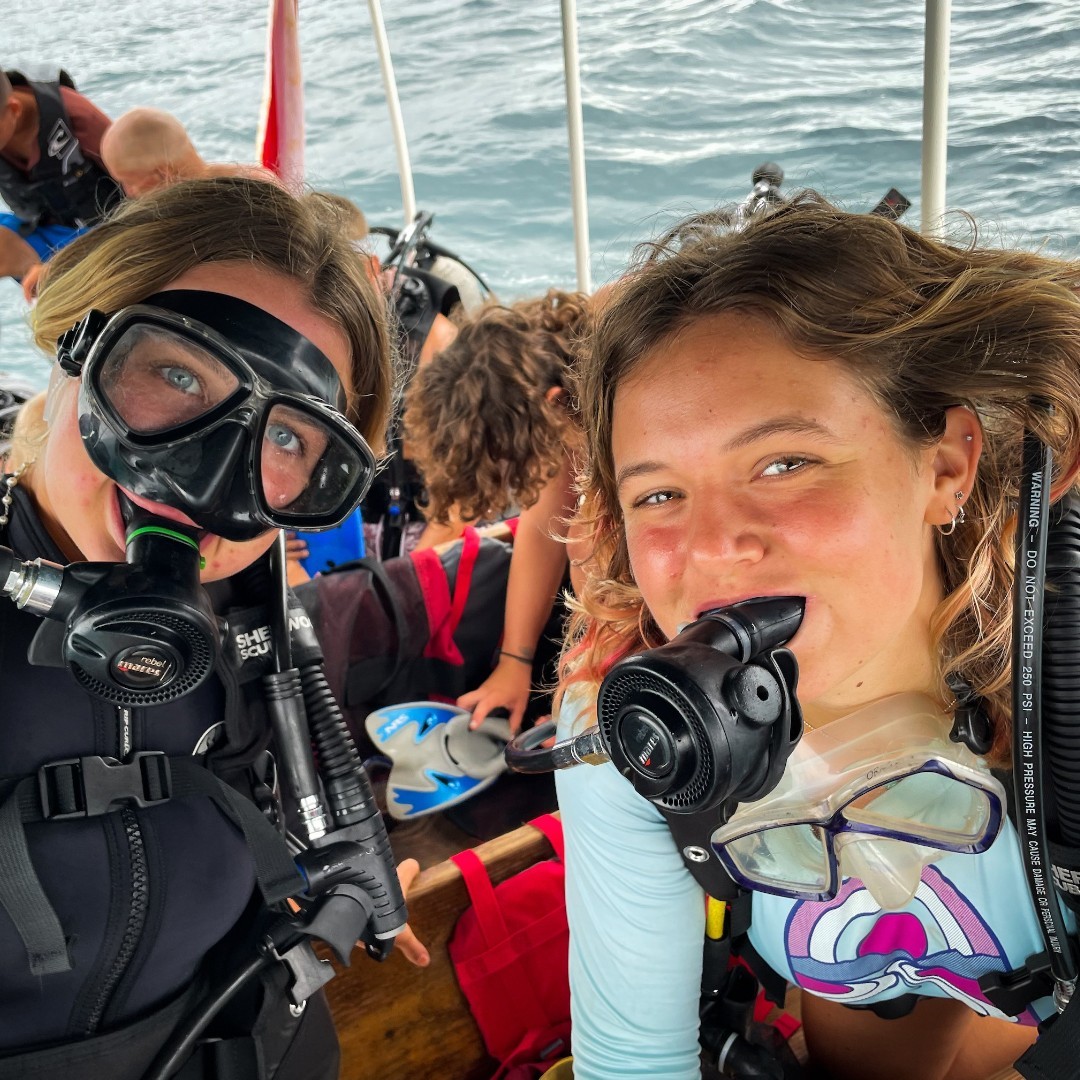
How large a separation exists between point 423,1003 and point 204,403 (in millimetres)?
1204

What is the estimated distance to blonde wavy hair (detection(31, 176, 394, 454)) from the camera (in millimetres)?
1137

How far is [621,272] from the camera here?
4.27ft

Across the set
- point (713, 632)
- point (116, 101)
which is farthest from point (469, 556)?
point (116, 101)

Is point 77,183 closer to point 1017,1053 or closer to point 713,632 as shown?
point 713,632

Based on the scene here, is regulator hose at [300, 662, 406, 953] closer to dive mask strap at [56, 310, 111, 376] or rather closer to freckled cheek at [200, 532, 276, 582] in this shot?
freckled cheek at [200, 532, 276, 582]

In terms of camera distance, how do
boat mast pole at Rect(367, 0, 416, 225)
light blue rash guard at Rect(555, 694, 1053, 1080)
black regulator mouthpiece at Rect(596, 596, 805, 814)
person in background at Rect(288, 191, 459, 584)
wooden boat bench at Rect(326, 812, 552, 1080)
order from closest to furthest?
black regulator mouthpiece at Rect(596, 596, 805, 814) < light blue rash guard at Rect(555, 694, 1053, 1080) < wooden boat bench at Rect(326, 812, 552, 1080) < person in background at Rect(288, 191, 459, 584) < boat mast pole at Rect(367, 0, 416, 225)

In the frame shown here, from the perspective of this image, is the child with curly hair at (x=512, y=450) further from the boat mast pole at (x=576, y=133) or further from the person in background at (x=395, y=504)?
the boat mast pole at (x=576, y=133)

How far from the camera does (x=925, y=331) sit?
1057 millimetres

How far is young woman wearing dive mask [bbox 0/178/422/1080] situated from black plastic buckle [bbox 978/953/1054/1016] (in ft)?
2.92

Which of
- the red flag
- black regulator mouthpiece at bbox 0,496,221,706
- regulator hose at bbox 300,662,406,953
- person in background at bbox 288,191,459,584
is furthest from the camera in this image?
the red flag

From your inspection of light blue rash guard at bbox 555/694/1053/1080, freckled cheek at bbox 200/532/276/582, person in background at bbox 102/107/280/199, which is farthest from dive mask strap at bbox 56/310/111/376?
person in background at bbox 102/107/280/199

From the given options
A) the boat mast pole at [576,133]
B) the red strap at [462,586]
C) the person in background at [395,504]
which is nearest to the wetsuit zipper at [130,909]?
the red strap at [462,586]

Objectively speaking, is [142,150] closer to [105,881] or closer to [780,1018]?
[105,881]

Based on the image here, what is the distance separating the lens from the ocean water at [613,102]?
355cm
